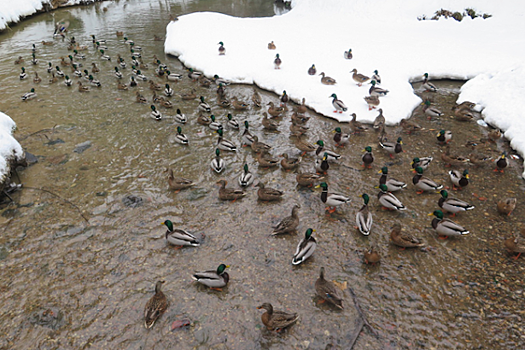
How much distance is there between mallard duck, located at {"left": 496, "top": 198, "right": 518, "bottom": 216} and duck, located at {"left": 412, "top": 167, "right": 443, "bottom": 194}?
141cm

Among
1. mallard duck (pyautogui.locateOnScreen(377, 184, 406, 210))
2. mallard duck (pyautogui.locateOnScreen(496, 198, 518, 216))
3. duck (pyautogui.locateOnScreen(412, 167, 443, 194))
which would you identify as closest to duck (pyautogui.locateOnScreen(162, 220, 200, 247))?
mallard duck (pyautogui.locateOnScreen(377, 184, 406, 210))

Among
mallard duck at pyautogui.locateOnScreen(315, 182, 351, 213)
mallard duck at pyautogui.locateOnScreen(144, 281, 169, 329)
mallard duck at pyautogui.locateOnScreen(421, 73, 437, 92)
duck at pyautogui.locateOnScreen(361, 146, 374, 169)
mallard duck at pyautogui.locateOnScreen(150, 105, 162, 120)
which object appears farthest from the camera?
mallard duck at pyautogui.locateOnScreen(421, 73, 437, 92)

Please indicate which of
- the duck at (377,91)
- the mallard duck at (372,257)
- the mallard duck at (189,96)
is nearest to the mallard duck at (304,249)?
the mallard duck at (372,257)

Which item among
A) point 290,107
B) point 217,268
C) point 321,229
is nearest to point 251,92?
point 290,107

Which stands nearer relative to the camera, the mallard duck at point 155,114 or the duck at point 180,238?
the duck at point 180,238

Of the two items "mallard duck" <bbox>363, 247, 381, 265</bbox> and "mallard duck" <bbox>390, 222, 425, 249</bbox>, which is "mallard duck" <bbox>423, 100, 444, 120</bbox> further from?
"mallard duck" <bbox>363, 247, 381, 265</bbox>

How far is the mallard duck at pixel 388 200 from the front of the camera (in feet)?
25.1

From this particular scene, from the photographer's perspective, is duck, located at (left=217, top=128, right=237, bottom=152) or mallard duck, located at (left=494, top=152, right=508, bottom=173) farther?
duck, located at (left=217, top=128, right=237, bottom=152)

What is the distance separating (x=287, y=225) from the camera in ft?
23.6

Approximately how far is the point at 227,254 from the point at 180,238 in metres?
1.15

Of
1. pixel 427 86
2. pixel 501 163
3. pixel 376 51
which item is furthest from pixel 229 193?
pixel 376 51

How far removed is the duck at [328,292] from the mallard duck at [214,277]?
1855 mm

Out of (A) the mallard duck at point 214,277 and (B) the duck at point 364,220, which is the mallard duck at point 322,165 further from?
(A) the mallard duck at point 214,277

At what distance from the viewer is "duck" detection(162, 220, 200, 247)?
270 inches
